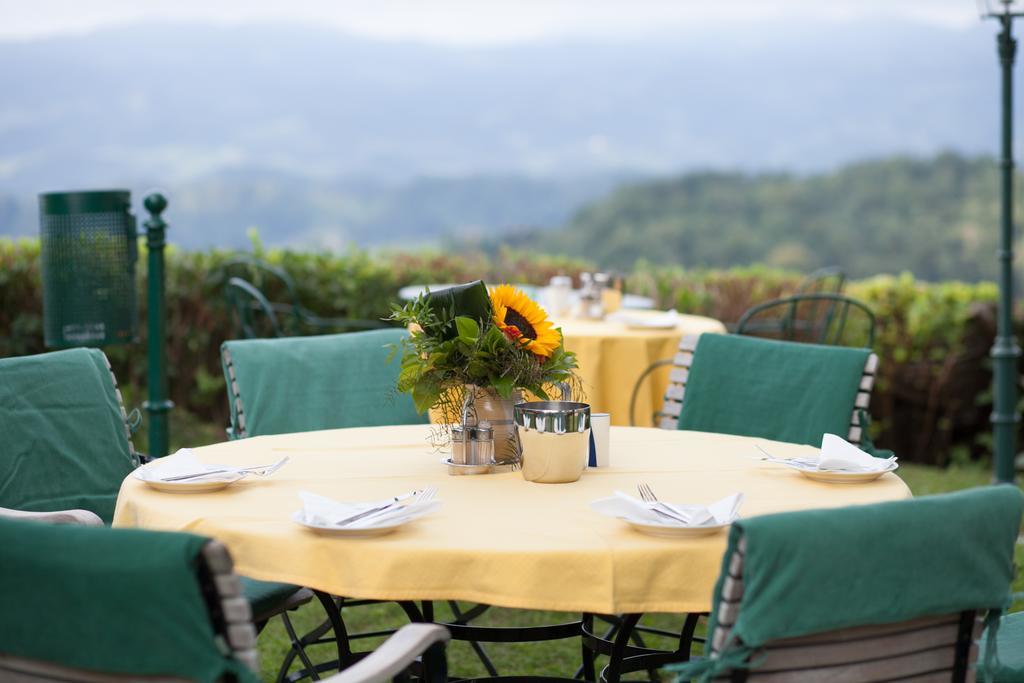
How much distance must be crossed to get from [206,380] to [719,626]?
5596 mm

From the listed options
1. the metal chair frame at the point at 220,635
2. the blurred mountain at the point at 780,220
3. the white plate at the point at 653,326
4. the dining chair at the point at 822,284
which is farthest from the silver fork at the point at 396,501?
the blurred mountain at the point at 780,220

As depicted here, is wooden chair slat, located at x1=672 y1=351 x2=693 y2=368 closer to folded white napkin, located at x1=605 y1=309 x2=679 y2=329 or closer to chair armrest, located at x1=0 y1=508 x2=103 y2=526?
folded white napkin, located at x1=605 y1=309 x2=679 y2=329

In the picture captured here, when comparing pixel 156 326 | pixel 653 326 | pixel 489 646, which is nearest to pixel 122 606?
pixel 489 646

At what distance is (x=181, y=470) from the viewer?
2105 mm

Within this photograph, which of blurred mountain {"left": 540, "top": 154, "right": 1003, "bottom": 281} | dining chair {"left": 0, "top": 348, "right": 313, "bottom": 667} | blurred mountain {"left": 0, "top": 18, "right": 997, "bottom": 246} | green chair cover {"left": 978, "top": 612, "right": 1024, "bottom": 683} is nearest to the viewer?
green chair cover {"left": 978, "top": 612, "right": 1024, "bottom": 683}

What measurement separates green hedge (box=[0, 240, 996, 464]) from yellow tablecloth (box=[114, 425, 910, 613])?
14.4 feet

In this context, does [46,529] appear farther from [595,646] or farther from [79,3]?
[79,3]

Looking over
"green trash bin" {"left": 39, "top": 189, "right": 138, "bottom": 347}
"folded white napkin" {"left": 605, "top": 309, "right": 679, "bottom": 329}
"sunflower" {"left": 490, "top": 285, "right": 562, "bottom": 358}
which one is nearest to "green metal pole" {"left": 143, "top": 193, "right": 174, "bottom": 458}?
"green trash bin" {"left": 39, "top": 189, "right": 138, "bottom": 347}

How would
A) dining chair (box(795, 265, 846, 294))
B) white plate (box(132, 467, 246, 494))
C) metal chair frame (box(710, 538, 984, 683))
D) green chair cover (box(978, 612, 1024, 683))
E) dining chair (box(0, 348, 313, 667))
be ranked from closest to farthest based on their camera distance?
1. metal chair frame (box(710, 538, 984, 683))
2. green chair cover (box(978, 612, 1024, 683))
3. white plate (box(132, 467, 246, 494))
4. dining chair (box(0, 348, 313, 667))
5. dining chair (box(795, 265, 846, 294))

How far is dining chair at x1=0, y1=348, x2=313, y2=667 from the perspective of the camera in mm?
2668

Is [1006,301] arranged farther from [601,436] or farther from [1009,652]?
[601,436]

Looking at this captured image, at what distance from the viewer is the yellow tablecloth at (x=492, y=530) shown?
1.67 meters

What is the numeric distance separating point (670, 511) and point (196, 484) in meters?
0.87

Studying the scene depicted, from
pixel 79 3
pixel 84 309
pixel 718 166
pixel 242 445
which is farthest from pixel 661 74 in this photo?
pixel 242 445
